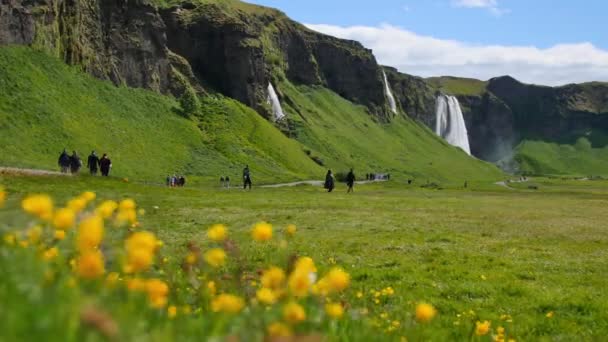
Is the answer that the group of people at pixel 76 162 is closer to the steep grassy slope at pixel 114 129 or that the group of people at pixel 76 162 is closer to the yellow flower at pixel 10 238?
the steep grassy slope at pixel 114 129

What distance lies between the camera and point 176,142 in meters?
108

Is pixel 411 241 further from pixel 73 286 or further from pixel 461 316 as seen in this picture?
pixel 73 286

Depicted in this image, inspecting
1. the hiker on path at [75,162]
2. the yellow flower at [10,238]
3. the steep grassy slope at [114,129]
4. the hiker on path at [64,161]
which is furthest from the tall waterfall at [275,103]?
the yellow flower at [10,238]

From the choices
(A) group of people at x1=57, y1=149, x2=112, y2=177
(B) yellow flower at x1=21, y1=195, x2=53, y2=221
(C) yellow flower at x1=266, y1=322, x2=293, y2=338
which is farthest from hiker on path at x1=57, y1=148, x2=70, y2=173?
(C) yellow flower at x1=266, y1=322, x2=293, y2=338

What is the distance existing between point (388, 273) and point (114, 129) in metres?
83.9

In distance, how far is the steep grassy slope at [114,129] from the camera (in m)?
76.1

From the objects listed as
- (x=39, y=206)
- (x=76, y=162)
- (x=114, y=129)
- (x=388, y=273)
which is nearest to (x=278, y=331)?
(x=39, y=206)

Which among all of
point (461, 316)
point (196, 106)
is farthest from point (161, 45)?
point (461, 316)

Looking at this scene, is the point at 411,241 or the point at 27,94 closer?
the point at 411,241

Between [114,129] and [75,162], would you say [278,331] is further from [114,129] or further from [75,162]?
[114,129]

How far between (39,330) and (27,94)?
8740cm

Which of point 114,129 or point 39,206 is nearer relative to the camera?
point 39,206

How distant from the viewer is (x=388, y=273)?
16.6m

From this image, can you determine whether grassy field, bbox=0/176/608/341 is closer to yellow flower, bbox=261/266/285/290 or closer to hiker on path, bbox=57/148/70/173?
yellow flower, bbox=261/266/285/290
